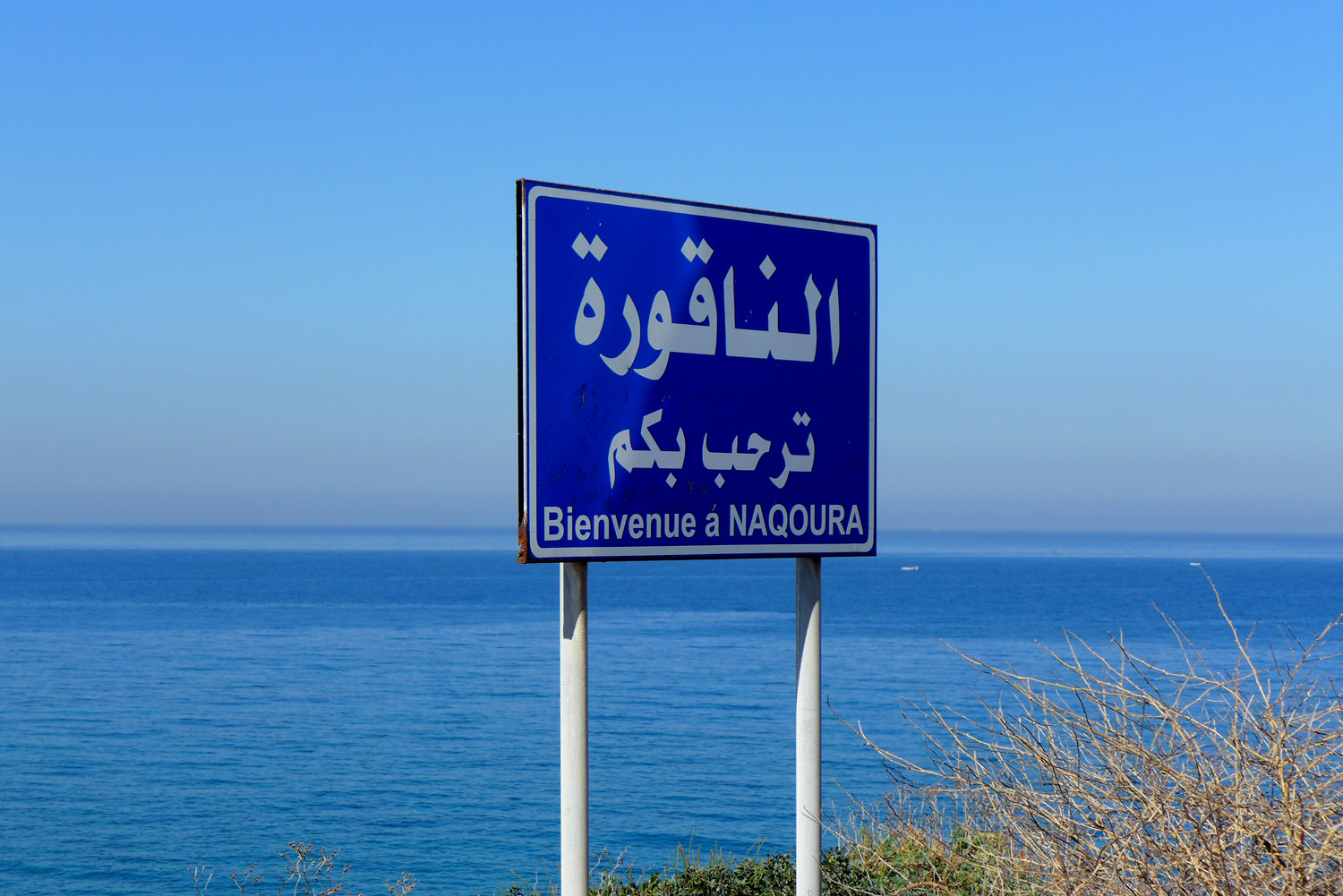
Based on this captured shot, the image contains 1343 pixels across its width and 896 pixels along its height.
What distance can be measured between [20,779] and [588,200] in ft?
132

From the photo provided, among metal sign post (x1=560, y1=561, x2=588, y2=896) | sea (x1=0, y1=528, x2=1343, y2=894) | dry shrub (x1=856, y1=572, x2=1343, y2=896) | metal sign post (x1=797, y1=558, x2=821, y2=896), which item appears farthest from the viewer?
sea (x1=0, y1=528, x2=1343, y2=894)

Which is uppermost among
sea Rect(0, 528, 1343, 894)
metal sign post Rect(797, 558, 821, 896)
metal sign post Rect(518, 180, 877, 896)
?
metal sign post Rect(518, 180, 877, 896)

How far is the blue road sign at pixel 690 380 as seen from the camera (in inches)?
Answer: 187

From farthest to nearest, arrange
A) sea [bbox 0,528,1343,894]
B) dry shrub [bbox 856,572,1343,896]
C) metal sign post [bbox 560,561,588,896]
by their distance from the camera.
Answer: sea [bbox 0,528,1343,894], metal sign post [bbox 560,561,588,896], dry shrub [bbox 856,572,1343,896]

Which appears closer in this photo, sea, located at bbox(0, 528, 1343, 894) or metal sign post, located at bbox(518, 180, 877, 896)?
metal sign post, located at bbox(518, 180, 877, 896)

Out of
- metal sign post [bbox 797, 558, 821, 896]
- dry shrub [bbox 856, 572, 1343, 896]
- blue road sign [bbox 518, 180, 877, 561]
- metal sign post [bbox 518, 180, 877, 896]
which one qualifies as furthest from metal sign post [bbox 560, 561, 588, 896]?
dry shrub [bbox 856, 572, 1343, 896]

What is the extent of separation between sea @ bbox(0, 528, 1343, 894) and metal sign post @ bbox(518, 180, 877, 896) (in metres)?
1.28

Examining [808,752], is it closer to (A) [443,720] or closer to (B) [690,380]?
(B) [690,380]

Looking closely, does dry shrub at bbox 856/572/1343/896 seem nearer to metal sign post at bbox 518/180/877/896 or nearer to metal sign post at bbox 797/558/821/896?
metal sign post at bbox 797/558/821/896

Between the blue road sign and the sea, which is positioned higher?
the blue road sign

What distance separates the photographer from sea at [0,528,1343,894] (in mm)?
27156

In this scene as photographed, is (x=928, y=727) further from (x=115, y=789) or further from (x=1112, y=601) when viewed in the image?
(x=1112, y=601)

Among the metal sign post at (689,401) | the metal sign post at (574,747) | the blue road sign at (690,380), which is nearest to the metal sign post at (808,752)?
the metal sign post at (689,401)

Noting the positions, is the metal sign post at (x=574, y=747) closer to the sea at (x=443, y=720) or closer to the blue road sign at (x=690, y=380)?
the blue road sign at (x=690, y=380)
